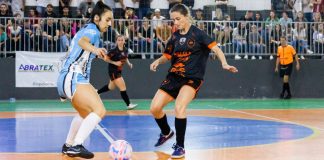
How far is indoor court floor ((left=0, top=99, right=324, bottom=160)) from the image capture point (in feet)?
31.0

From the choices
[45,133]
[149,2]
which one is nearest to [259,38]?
[149,2]

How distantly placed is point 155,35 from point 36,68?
5.03m

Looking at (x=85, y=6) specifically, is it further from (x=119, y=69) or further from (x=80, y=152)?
(x=80, y=152)

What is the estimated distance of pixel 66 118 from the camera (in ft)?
51.7

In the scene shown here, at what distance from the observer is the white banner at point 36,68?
23125 mm

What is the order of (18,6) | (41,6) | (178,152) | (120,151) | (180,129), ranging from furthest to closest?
(41,6) < (18,6) < (180,129) < (178,152) < (120,151)

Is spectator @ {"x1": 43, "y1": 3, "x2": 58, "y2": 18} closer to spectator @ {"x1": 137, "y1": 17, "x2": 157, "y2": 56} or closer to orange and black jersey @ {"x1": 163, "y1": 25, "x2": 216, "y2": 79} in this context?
spectator @ {"x1": 137, "y1": 17, "x2": 157, "y2": 56}

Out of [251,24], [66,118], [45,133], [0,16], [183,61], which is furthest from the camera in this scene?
[251,24]

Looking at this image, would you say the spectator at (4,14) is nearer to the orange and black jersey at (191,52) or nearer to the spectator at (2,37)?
the spectator at (2,37)

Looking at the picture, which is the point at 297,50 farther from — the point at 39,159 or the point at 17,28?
the point at 39,159

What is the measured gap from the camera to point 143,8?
2514 centimetres

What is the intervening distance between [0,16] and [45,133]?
38.0 ft

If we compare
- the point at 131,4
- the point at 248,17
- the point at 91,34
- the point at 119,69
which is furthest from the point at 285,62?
the point at 91,34

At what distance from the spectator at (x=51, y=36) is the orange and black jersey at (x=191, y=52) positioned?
13686 millimetres
